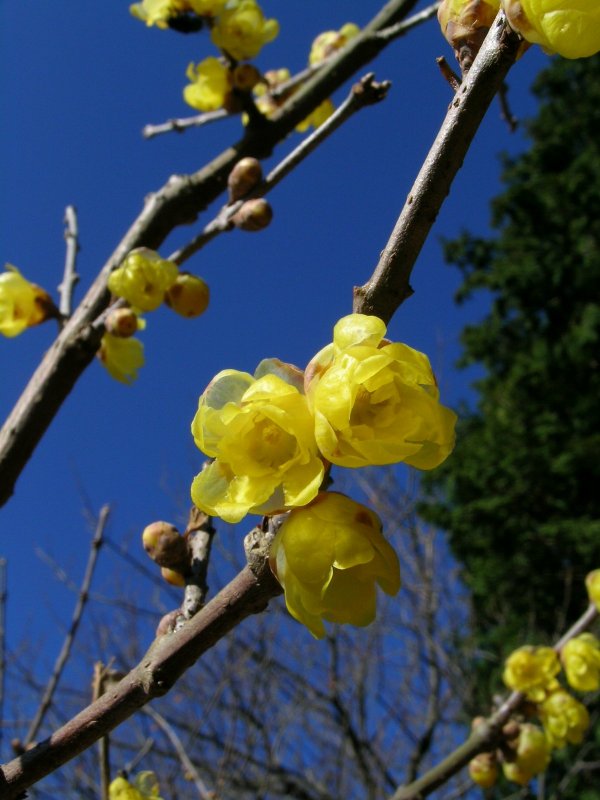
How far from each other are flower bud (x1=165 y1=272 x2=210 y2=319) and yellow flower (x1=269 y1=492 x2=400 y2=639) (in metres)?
1.23

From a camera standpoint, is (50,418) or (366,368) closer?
(366,368)

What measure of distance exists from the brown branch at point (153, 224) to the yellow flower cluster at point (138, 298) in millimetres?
94

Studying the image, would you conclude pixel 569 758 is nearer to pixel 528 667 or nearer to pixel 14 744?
pixel 528 667

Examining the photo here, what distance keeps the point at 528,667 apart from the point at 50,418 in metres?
1.84

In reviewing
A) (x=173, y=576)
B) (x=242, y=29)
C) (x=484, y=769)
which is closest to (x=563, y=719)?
(x=484, y=769)

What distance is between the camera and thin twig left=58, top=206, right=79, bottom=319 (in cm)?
206

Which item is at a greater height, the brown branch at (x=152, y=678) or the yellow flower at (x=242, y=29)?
the yellow flower at (x=242, y=29)

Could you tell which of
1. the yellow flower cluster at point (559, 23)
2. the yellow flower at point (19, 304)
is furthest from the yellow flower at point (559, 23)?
the yellow flower at point (19, 304)

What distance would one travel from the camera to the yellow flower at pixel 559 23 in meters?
0.68

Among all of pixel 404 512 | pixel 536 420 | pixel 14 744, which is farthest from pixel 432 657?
pixel 14 744

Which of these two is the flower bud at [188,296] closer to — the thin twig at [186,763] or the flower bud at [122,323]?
the flower bud at [122,323]

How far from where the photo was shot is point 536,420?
10.2 meters

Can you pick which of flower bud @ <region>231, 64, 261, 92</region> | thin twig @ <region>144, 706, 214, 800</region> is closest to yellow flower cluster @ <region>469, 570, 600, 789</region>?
thin twig @ <region>144, 706, 214, 800</region>

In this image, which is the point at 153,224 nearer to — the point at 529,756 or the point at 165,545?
the point at 165,545
